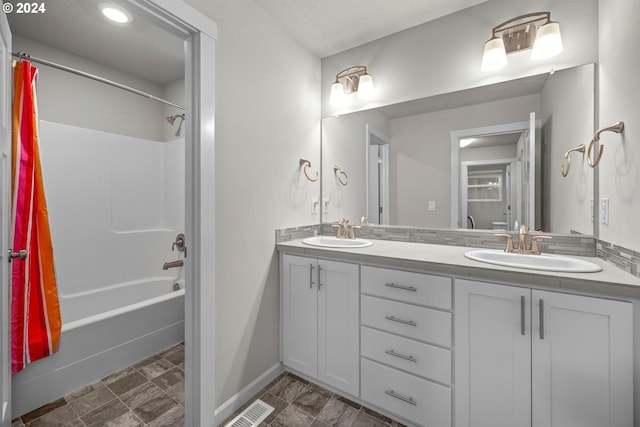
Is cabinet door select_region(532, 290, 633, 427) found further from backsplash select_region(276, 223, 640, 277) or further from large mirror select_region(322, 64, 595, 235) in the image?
large mirror select_region(322, 64, 595, 235)

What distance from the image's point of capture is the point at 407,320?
1395 millimetres

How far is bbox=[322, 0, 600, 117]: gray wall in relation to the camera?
1444 millimetres

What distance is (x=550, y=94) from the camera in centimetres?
154

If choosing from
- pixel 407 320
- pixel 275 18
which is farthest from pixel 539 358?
pixel 275 18

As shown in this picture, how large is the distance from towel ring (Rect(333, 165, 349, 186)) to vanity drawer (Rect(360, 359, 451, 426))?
4.28 feet

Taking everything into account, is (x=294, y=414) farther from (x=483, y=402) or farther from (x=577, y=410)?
(x=577, y=410)

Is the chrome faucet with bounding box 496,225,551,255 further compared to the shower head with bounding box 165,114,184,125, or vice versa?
the shower head with bounding box 165,114,184,125

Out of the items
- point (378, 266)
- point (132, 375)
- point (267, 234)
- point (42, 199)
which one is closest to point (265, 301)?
point (267, 234)

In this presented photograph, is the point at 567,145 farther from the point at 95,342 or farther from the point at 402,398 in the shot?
the point at 95,342

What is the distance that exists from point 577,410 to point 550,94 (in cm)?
152

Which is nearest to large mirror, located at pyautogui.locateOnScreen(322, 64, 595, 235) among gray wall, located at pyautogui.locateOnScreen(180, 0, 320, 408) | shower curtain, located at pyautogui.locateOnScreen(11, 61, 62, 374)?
gray wall, located at pyautogui.locateOnScreen(180, 0, 320, 408)

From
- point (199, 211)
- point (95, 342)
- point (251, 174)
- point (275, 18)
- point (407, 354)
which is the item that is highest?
point (275, 18)

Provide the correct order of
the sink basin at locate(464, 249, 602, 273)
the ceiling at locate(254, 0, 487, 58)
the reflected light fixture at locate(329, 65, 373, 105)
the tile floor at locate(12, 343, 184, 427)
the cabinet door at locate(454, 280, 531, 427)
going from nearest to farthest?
1. the cabinet door at locate(454, 280, 531, 427)
2. the sink basin at locate(464, 249, 602, 273)
3. the tile floor at locate(12, 343, 184, 427)
4. the ceiling at locate(254, 0, 487, 58)
5. the reflected light fixture at locate(329, 65, 373, 105)

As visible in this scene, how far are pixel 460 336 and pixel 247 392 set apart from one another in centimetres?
125
